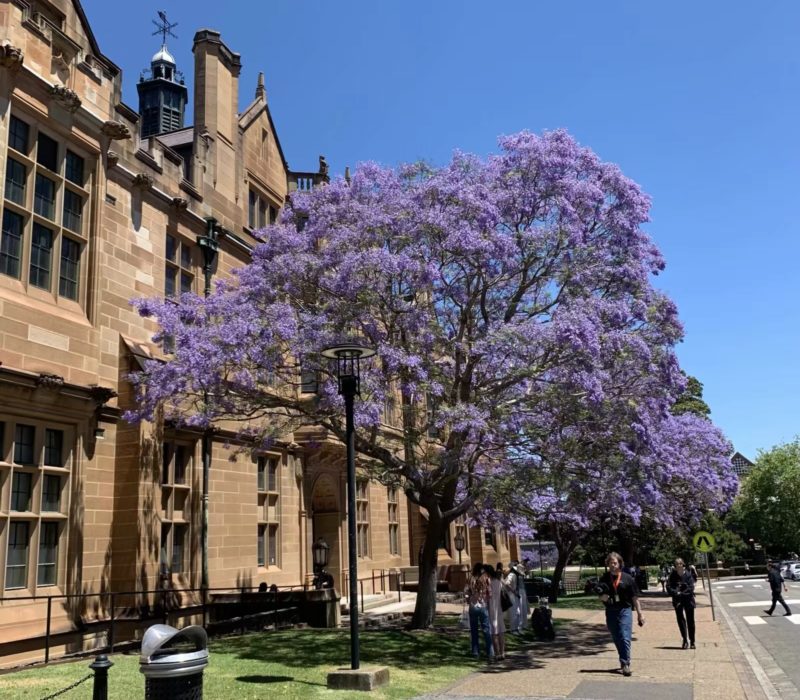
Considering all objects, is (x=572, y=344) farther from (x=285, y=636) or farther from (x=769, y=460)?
(x=769, y=460)

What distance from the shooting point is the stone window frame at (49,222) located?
13.6 m

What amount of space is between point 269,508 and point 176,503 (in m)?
4.20

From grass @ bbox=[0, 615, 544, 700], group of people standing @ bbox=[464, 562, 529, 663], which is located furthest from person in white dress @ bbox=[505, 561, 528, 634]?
group of people standing @ bbox=[464, 562, 529, 663]

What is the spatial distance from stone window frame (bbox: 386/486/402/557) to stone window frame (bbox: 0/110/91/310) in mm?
16020

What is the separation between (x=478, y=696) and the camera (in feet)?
33.0

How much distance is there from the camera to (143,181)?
56.6ft

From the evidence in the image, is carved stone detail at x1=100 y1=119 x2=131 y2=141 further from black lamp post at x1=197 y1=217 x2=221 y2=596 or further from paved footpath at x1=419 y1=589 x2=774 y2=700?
paved footpath at x1=419 y1=589 x2=774 y2=700

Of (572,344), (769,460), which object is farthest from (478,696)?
(769,460)

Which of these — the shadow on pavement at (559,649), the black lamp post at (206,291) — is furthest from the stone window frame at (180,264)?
the shadow on pavement at (559,649)

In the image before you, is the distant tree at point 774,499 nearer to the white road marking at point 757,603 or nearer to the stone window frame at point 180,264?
the white road marking at point 757,603

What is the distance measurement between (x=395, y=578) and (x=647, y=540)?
1922 centimetres

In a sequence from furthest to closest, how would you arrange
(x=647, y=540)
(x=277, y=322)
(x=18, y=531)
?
(x=647, y=540), (x=277, y=322), (x=18, y=531)

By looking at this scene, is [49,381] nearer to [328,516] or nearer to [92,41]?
[92,41]

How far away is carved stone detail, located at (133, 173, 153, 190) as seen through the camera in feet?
56.1
